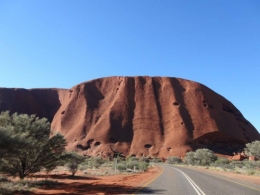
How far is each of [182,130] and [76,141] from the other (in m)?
34.3

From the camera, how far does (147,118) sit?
95.1m

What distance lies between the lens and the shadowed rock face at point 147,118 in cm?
8762

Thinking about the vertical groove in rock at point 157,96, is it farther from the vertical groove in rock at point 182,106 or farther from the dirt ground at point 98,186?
the dirt ground at point 98,186

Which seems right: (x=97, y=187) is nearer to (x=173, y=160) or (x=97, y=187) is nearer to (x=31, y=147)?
(x=31, y=147)

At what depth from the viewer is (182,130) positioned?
89.6 metres

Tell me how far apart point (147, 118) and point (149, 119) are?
0.79 meters

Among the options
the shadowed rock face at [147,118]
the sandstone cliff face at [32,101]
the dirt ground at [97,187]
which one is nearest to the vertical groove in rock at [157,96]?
the shadowed rock face at [147,118]

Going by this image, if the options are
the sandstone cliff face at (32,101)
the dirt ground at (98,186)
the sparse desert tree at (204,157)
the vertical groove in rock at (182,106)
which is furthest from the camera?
the sandstone cliff face at (32,101)

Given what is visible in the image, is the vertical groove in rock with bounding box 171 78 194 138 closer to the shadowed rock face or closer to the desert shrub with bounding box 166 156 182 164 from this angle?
the shadowed rock face

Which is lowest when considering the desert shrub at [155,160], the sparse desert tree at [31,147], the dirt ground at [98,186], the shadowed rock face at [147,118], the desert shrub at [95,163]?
the desert shrub at [155,160]

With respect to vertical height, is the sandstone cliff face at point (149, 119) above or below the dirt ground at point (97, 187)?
above

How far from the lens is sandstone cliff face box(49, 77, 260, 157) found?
8756 centimetres

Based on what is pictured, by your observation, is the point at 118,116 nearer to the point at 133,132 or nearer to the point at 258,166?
the point at 133,132

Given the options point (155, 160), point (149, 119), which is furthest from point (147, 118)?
point (155, 160)
